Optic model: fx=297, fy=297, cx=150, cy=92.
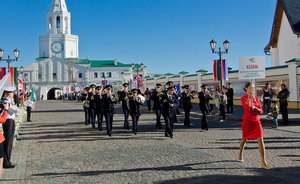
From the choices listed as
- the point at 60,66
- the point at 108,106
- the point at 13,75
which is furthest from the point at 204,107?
the point at 60,66

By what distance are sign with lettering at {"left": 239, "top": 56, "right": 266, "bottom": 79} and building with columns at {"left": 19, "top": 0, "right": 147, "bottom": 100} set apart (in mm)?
Answer: 72374

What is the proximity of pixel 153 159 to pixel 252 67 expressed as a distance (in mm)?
10273

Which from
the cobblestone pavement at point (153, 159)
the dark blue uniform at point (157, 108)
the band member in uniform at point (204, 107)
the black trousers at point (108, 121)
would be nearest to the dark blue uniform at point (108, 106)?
the black trousers at point (108, 121)

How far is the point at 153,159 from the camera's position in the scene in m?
7.04

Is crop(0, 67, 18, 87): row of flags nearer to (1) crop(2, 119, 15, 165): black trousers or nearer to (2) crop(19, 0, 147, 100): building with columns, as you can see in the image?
(1) crop(2, 119, 15, 165): black trousers

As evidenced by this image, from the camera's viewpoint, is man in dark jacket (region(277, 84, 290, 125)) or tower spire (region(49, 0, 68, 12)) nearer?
man in dark jacket (region(277, 84, 290, 125))

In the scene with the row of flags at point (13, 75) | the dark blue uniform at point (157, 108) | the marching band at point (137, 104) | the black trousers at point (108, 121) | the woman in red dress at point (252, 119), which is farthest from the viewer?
the row of flags at point (13, 75)

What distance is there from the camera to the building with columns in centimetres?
9112

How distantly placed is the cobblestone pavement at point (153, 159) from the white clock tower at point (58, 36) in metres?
91.7

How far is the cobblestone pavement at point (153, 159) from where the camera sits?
18.5 feet

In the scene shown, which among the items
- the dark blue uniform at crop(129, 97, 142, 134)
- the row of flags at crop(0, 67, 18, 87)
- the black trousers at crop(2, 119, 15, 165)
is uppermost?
the row of flags at crop(0, 67, 18, 87)

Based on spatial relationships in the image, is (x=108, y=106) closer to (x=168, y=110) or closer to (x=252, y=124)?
(x=168, y=110)

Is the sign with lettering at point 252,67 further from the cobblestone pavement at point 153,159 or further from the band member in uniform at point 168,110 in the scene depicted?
the band member in uniform at point 168,110

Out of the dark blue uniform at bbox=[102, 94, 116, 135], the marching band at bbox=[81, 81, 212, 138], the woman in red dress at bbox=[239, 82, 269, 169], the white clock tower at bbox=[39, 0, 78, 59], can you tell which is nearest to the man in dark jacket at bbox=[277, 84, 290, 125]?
the marching band at bbox=[81, 81, 212, 138]
